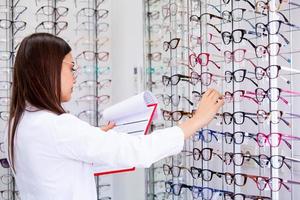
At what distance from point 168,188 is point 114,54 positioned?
103 centimetres

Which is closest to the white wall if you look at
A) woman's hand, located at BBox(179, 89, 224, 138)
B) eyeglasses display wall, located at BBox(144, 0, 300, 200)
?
eyeglasses display wall, located at BBox(144, 0, 300, 200)

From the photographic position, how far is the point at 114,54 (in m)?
2.70

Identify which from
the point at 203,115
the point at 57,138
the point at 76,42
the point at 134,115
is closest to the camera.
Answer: the point at 57,138

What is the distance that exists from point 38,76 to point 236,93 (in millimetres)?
906

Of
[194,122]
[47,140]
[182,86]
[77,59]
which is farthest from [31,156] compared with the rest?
[77,59]

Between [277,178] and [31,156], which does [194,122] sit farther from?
[277,178]

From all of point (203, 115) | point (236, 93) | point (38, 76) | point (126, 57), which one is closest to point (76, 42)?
point (126, 57)

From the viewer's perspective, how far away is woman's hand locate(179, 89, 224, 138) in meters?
1.11

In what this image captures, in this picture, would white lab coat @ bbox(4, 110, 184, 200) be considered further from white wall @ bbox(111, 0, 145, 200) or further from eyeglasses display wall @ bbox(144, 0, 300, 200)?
white wall @ bbox(111, 0, 145, 200)

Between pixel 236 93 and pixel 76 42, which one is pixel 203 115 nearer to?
pixel 236 93

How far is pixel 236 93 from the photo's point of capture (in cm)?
170

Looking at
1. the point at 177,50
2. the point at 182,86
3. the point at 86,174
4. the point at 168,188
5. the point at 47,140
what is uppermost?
the point at 177,50

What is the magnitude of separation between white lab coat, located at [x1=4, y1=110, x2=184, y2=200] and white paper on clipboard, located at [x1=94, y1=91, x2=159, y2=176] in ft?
0.54

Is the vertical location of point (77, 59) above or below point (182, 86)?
above
